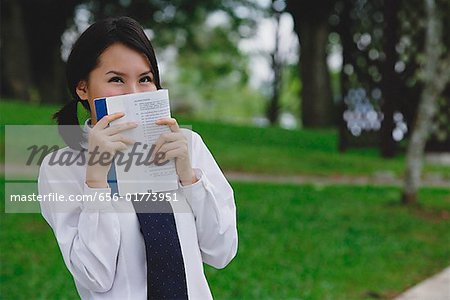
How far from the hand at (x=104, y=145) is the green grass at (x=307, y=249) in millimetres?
3031

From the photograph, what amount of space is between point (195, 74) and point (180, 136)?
33540 millimetres

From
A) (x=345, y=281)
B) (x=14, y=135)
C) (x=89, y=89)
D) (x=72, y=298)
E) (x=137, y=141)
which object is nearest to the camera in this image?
(x=137, y=141)

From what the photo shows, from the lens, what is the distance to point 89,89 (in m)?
1.76

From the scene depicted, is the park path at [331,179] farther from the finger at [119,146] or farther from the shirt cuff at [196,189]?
the finger at [119,146]

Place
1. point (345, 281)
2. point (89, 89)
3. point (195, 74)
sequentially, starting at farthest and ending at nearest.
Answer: point (195, 74) → point (345, 281) → point (89, 89)

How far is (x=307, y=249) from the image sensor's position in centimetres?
578

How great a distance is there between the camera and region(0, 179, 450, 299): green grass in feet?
15.6

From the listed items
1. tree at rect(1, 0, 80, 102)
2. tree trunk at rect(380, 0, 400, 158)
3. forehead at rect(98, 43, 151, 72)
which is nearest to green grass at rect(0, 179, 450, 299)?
forehead at rect(98, 43, 151, 72)

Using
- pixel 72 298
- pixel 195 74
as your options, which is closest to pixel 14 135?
pixel 72 298

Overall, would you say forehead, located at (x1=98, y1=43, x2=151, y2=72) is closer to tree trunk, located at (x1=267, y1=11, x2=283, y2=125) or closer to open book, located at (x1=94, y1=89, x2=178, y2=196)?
open book, located at (x1=94, y1=89, x2=178, y2=196)

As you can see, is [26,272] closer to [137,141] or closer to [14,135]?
[137,141]

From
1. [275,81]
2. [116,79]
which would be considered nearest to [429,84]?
[116,79]

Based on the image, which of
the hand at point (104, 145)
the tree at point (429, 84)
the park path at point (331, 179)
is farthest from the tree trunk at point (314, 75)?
the hand at point (104, 145)

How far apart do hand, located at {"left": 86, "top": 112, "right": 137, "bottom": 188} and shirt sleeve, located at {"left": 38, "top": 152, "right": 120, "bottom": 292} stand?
1.3 inches
